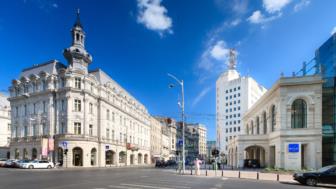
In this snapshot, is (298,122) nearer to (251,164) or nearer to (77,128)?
(251,164)

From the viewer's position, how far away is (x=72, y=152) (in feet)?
178

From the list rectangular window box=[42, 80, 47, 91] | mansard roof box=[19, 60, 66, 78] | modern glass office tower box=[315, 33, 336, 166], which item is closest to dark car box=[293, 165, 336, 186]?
modern glass office tower box=[315, 33, 336, 166]

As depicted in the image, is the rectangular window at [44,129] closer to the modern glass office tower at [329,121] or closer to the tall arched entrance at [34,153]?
the tall arched entrance at [34,153]

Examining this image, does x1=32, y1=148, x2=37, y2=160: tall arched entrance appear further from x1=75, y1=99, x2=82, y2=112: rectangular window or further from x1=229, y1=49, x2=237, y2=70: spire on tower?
x1=229, y1=49, x2=237, y2=70: spire on tower

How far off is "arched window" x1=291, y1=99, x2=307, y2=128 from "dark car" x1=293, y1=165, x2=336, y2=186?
20.9 m

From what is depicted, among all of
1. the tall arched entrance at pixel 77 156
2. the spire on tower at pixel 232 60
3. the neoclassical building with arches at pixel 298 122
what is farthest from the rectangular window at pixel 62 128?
the spire on tower at pixel 232 60

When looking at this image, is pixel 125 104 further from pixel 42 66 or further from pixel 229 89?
pixel 229 89

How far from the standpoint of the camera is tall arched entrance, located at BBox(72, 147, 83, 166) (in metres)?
55.1

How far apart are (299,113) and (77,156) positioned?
37.5 m

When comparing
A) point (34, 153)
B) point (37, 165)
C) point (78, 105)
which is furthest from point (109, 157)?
point (37, 165)

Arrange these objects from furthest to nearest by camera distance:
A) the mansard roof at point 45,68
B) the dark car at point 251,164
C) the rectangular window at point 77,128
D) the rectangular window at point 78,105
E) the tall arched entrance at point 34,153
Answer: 1. the mansard roof at point 45,68
2. the tall arched entrance at point 34,153
3. the rectangular window at point 78,105
4. the rectangular window at point 77,128
5. the dark car at point 251,164

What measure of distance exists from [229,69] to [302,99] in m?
105

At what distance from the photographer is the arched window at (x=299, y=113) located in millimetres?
41469

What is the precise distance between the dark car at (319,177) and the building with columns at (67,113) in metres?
39.5
